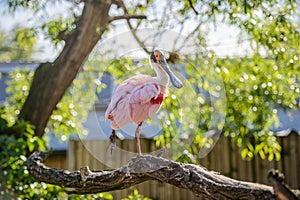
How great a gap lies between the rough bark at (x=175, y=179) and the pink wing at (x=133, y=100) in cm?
11

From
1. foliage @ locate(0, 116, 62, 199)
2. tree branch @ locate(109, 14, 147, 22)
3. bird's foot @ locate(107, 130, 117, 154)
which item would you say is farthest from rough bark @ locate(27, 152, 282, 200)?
tree branch @ locate(109, 14, 147, 22)

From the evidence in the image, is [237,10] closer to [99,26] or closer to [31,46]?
[99,26]

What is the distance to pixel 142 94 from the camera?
5.43 ft

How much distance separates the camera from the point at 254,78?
3693mm

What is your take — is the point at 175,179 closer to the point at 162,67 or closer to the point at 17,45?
the point at 162,67

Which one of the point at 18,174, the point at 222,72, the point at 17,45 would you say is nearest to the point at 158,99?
the point at 18,174

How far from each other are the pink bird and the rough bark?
0.11 meters

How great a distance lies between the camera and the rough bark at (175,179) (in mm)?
1582

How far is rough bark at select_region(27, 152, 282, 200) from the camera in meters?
1.58

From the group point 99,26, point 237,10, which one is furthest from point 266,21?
point 99,26

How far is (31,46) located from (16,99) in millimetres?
359

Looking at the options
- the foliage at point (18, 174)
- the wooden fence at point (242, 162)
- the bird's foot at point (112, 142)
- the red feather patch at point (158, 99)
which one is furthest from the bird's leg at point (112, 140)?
the wooden fence at point (242, 162)

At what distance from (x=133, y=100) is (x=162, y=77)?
0.30 feet

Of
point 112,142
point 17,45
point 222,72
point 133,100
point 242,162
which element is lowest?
point 242,162
